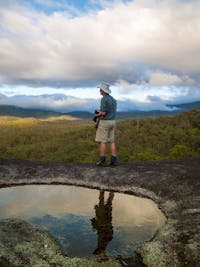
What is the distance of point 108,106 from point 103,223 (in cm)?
635

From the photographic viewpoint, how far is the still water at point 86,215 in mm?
8812

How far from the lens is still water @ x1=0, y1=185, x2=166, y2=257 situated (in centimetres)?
881

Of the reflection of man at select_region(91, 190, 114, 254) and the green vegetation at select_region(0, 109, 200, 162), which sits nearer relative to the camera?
the reflection of man at select_region(91, 190, 114, 254)

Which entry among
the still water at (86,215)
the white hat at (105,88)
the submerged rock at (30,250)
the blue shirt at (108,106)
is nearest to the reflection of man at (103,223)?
the still water at (86,215)

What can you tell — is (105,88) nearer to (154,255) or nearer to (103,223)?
(103,223)

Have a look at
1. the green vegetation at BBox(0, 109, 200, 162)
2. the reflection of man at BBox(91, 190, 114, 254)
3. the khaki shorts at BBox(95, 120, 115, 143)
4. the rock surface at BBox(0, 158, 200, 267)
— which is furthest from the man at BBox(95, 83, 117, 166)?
the green vegetation at BBox(0, 109, 200, 162)

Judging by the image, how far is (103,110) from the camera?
1516 centimetres

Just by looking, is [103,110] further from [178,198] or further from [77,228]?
[77,228]

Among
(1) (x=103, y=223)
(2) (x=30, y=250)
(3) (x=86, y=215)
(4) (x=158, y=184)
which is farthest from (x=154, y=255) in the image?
(4) (x=158, y=184)

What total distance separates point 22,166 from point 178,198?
7921 millimetres

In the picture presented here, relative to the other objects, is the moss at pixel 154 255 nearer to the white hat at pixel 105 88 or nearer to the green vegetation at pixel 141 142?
the white hat at pixel 105 88

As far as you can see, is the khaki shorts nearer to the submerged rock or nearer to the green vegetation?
the submerged rock

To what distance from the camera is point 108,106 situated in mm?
15164

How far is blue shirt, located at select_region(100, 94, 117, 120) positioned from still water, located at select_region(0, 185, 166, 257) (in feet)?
11.7
